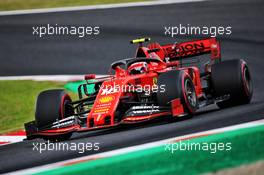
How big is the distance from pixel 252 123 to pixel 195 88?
1.80 meters

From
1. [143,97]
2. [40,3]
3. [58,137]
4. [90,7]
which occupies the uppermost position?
[40,3]

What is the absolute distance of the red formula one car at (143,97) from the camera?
12.2 m

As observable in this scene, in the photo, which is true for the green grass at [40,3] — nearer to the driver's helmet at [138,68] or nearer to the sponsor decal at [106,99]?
the driver's helmet at [138,68]

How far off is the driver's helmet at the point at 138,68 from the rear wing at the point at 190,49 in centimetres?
148

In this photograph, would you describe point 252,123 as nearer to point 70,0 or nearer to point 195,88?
point 195,88

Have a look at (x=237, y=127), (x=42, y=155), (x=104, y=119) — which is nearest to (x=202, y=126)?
(x=237, y=127)

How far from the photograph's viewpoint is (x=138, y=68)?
13.4 meters

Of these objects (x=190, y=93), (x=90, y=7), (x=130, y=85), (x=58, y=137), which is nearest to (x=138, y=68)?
(x=130, y=85)

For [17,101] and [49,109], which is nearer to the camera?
[49,109]

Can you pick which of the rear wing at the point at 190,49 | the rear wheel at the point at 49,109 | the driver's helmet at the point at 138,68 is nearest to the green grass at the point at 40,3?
the rear wing at the point at 190,49

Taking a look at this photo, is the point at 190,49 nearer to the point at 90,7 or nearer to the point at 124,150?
the point at 124,150

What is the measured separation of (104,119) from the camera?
40.0ft

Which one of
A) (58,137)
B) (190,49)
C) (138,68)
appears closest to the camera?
(58,137)

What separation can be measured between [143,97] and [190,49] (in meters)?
2.40
